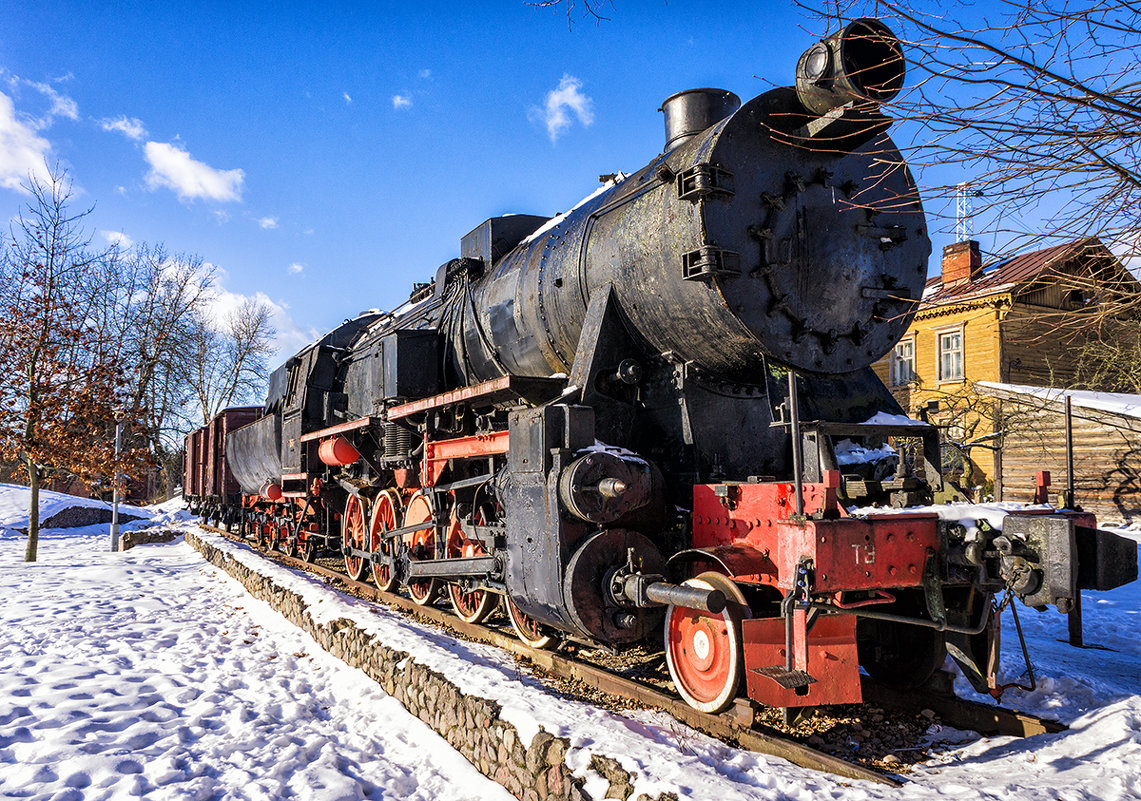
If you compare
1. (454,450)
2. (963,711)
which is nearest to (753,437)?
(963,711)

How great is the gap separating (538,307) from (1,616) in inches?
270

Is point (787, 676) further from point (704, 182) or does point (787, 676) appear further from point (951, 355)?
point (951, 355)

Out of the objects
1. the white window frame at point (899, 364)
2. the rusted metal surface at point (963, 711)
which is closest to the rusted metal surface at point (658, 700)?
the rusted metal surface at point (963, 711)

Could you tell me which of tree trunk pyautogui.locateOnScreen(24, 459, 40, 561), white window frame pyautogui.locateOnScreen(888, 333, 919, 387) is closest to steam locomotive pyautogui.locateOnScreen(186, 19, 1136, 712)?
tree trunk pyautogui.locateOnScreen(24, 459, 40, 561)

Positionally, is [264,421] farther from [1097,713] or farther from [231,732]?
[1097,713]

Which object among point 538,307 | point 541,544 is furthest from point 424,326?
point 541,544

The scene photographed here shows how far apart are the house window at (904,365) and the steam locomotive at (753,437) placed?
18.1m

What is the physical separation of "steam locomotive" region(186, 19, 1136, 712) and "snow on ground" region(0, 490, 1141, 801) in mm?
514

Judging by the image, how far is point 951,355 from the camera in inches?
800

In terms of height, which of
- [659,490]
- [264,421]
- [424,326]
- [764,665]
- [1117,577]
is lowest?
[764,665]

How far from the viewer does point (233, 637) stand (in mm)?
7141

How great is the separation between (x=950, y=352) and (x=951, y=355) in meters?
0.09

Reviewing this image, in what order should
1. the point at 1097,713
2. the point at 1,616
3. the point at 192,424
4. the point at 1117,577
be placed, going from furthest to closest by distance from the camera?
the point at 192,424 → the point at 1,616 → the point at 1097,713 → the point at 1117,577

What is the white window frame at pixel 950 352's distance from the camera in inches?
780
